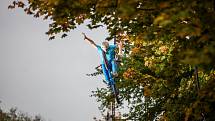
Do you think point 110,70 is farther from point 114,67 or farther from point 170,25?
point 170,25

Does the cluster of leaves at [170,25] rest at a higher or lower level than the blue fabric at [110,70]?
lower

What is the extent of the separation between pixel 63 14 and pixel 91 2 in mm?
419

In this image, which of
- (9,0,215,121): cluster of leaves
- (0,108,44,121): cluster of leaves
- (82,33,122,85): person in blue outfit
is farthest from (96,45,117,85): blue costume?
(0,108,44,121): cluster of leaves

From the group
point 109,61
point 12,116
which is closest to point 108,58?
point 109,61

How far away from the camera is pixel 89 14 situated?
15.6 ft

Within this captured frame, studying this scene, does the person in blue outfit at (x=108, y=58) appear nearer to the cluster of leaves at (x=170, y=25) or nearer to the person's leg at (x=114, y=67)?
the person's leg at (x=114, y=67)

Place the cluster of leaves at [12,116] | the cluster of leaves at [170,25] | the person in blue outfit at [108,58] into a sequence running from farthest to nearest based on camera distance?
the cluster of leaves at [12,116]
the person in blue outfit at [108,58]
the cluster of leaves at [170,25]

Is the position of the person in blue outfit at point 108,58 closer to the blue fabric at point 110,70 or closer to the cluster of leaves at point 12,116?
the blue fabric at point 110,70

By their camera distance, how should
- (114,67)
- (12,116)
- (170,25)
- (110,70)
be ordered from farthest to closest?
(12,116) → (110,70) → (114,67) → (170,25)

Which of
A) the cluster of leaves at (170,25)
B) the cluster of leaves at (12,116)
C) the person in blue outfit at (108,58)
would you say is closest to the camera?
the cluster of leaves at (170,25)

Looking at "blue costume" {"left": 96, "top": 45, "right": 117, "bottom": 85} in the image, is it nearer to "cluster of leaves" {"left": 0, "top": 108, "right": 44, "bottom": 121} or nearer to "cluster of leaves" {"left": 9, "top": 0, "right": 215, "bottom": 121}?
"cluster of leaves" {"left": 9, "top": 0, "right": 215, "bottom": 121}

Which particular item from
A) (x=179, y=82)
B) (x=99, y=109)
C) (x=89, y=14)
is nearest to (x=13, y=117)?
(x=99, y=109)

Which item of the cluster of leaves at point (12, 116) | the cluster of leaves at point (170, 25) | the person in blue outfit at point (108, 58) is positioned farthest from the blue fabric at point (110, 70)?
the cluster of leaves at point (12, 116)

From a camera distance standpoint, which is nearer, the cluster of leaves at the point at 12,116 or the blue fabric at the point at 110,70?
the blue fabric at the point at 110,70
